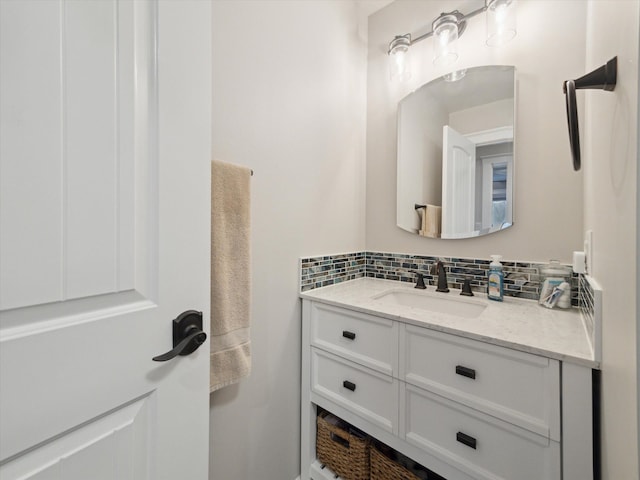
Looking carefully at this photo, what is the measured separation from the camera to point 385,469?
44.9 inches

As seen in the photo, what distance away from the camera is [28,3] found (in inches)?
15.6

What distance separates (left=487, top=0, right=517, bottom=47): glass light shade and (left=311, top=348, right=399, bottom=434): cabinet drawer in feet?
5.30

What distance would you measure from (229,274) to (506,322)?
976 millimetres

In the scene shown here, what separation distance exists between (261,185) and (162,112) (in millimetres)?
630

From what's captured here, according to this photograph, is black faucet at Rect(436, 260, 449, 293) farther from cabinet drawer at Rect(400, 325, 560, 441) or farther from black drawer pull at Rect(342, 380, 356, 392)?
black drawer pull at Rect(342, 380, 356, 392)

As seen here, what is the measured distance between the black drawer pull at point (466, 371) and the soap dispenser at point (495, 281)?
1.71 ft

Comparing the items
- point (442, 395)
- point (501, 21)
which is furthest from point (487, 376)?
point (501, 21)

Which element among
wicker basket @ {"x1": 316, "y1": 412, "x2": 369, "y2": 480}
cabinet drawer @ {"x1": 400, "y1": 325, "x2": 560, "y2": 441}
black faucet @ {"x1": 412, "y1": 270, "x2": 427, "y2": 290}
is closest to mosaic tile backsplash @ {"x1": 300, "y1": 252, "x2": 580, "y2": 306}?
black faucet @ {"x1": 412, "y1": 270, "x2": 427, "y2": 290}

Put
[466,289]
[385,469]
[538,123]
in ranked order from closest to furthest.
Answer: [385,469], [538,123], [466,289]

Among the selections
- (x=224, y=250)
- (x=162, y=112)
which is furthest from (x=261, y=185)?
(x=162, y=112)

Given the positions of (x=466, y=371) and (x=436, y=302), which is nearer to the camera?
(x=466, y=371)

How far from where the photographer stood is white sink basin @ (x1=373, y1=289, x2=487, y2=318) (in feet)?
4.17

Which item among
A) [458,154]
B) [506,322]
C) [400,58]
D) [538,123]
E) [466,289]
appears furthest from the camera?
[400,58]

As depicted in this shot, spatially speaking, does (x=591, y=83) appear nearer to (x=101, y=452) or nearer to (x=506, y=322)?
(x=506, y=322)
